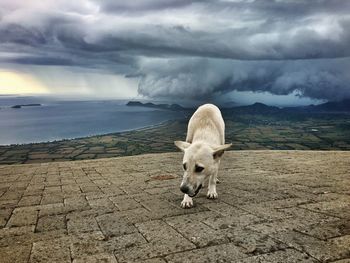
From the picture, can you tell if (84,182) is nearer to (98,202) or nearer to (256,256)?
(98,202)

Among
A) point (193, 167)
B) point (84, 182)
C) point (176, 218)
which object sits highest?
point (193, 167)

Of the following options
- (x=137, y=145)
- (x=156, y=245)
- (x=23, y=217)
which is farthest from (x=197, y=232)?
(x=137, y=145)

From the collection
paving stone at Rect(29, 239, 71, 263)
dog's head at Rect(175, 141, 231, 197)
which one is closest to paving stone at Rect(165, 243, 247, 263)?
paving stone at Rect(29, 239, 71, 263)

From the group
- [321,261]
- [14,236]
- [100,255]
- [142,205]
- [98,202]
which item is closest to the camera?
[321,261]

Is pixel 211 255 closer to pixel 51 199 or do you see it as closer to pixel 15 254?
pixel 15 254

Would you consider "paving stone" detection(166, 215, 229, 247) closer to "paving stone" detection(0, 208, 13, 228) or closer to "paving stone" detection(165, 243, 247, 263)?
"paving stone" detection(165, 243, 247, 263)

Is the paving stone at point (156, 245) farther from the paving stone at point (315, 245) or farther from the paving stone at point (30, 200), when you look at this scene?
the paving stone at point (30, 200)

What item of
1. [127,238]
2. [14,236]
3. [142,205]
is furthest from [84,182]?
[127,238]

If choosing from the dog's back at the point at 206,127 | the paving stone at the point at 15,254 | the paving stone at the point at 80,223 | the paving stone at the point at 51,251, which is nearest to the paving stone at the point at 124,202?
the paving stone at the point at 80,223

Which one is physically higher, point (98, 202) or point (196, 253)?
point (196, 253)
